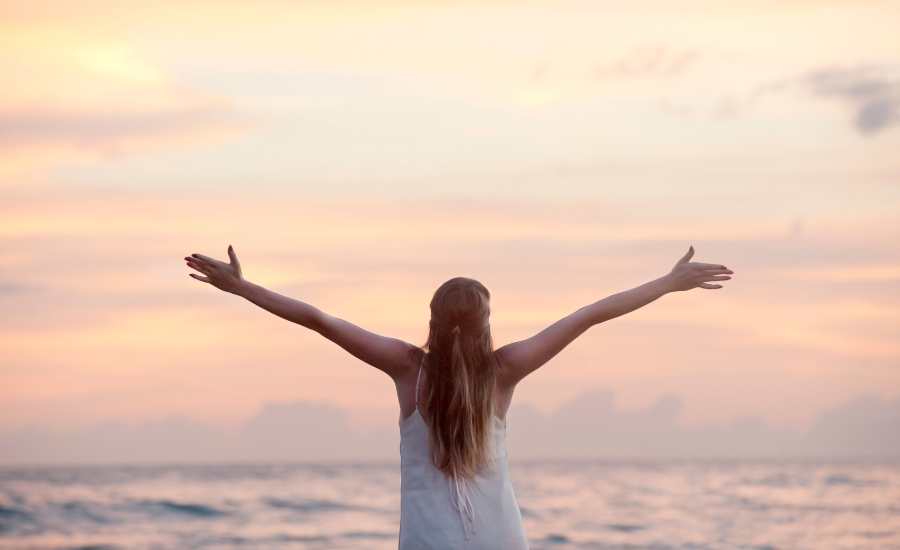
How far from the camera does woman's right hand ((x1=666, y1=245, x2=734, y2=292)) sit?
4656mm

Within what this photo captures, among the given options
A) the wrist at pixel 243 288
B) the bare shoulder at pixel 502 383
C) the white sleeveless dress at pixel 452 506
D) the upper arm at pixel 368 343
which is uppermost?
the wrist at pixel 243 288

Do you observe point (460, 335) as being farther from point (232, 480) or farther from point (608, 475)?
point (608, 475)

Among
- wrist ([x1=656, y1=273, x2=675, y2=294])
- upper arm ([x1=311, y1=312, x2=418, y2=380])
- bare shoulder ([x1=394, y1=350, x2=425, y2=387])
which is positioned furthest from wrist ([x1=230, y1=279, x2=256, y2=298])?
wrist ([x1=656, y1=273, x2=675, y2=294])

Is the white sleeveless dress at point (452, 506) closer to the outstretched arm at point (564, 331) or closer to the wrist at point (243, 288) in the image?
the outstretched arm at point (564, 331)

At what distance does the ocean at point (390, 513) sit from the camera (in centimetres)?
2334

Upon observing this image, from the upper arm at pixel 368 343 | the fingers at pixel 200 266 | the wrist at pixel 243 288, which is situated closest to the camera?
the upper arm at pixel 368 343

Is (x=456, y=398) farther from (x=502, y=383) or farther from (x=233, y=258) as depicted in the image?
(x=233, y=258)

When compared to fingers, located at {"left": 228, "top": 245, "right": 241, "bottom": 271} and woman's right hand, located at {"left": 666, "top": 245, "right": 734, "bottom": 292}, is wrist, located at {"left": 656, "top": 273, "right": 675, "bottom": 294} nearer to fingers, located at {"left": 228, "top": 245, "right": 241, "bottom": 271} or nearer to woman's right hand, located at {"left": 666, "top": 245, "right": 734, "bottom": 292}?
woman's right hand, located at {"left": 666, "top": 245, "right": 734, "bottom": 292}

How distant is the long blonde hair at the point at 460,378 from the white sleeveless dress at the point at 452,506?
0.04 metres

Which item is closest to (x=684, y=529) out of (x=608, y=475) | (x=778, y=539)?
(x=778, y=539)

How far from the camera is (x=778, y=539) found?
919 inches

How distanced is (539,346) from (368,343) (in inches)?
22.0

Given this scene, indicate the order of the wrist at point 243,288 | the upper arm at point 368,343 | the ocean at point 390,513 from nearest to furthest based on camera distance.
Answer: the upper arm at point 368,343
the wrist at point 243,288
the ocean at point 390,513

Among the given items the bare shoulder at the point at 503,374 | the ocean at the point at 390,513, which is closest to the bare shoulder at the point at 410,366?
the bare shoulder at the point at 503,374
